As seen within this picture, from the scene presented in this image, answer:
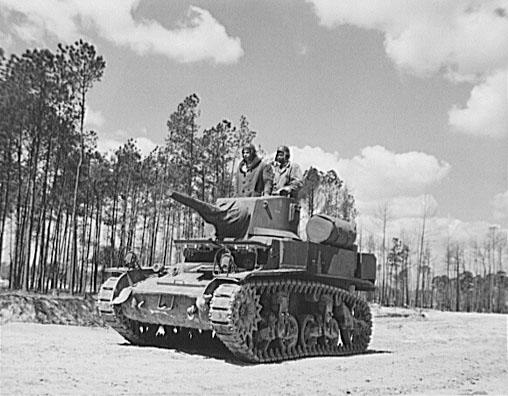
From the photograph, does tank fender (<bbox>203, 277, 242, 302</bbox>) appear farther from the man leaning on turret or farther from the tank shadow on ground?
the man leaning on turret

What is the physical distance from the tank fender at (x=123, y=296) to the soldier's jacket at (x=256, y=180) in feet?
11.2

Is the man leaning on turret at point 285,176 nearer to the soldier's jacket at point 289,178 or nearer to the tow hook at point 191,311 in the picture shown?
the soldier's jacket at point 289,178

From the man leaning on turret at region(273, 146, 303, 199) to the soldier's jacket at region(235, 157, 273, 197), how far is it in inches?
10.2

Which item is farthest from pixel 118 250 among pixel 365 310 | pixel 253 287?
pixel 253 287

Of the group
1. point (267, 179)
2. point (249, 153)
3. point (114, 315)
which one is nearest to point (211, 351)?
point (114, 315)

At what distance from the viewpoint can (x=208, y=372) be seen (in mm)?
10562

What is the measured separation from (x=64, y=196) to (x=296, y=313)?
75.3 ft

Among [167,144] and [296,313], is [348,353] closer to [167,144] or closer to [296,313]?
[296,313]

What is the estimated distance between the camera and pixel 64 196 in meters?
34.5

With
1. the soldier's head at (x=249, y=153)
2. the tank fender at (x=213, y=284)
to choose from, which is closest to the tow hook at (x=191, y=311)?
the tank fender at (x=213, y=284)

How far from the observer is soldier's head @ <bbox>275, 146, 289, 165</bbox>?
51.2ft

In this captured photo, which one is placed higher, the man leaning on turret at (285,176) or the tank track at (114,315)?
the man leaning on turret at (285,176)

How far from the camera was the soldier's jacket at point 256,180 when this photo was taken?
49.5 ft

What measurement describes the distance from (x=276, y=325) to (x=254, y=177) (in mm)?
3549
